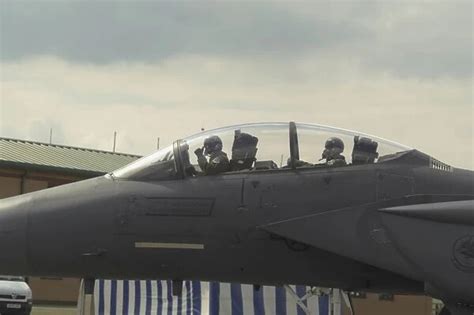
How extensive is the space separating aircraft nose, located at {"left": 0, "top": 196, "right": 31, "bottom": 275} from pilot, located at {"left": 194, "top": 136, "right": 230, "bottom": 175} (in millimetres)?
1819

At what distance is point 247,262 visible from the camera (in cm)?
790

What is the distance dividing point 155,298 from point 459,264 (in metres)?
9.33

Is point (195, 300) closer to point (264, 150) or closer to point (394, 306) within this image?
point (264, 150)

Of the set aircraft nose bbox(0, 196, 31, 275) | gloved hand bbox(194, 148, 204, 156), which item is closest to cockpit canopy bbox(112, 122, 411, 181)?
gloved hand bbox(194, 148, 204, 156)

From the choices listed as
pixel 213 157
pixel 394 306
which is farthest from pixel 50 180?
pixel 213 157

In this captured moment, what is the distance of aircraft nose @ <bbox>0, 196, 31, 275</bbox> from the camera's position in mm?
7742

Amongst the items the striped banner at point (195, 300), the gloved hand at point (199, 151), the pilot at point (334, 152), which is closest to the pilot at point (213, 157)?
the gloved hand at point (199, 151)

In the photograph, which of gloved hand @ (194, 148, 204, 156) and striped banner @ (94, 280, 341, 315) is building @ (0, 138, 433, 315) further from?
gloved hand @ (194, 148, 204, 156)

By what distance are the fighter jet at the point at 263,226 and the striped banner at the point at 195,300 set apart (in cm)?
584

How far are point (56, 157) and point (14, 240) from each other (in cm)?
2871

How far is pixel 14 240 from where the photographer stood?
7742 mm

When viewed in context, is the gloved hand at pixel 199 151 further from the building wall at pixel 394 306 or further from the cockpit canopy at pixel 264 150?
the building wall at pixel 394 306

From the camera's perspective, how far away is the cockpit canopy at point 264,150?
816 cm

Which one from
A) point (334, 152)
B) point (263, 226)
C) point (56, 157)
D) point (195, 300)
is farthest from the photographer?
point (56, 157)
